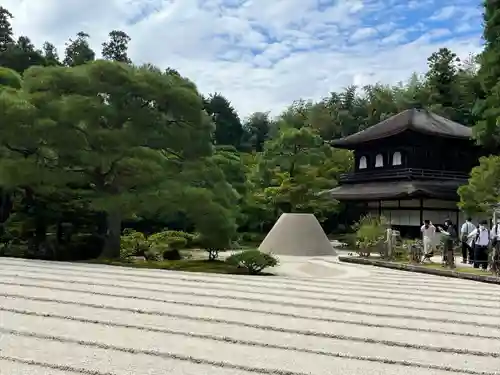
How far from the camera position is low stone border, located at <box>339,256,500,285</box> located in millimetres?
10930

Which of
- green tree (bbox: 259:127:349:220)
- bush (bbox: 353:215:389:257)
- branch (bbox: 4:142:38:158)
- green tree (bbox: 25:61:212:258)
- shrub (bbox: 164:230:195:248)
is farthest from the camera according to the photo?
green tree (bbox: 259:127:349:220)

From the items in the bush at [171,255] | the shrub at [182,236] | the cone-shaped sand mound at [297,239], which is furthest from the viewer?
the cone-shaped sand mound at [297,239]

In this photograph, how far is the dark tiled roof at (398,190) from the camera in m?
Answer: 21.6

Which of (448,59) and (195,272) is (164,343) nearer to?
(195,272)

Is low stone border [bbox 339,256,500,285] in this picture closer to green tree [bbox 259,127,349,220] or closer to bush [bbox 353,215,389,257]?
bush [bbox 353,215,389,257]

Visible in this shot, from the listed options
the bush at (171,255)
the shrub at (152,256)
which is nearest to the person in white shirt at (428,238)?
the bush at (171,255)

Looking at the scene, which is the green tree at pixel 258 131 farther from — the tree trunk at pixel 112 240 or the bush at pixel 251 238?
the tree trunk at pixel 112 240

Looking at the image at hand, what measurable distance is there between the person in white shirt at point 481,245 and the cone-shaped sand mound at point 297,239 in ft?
16.8

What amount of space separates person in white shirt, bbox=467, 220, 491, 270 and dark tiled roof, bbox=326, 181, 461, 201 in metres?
8.57

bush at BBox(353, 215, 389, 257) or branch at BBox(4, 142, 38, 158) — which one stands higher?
branch at BBox(4, 142, 38, 158)

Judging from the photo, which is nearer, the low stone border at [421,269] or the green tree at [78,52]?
the low stone border at [421,269]

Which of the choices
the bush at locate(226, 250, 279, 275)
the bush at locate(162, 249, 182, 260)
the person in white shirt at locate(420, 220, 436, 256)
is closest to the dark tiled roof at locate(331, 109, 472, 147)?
the person in white shirt at locate(420, 220, 436, 256)

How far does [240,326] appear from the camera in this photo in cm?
624

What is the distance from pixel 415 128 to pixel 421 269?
38.2 ft
